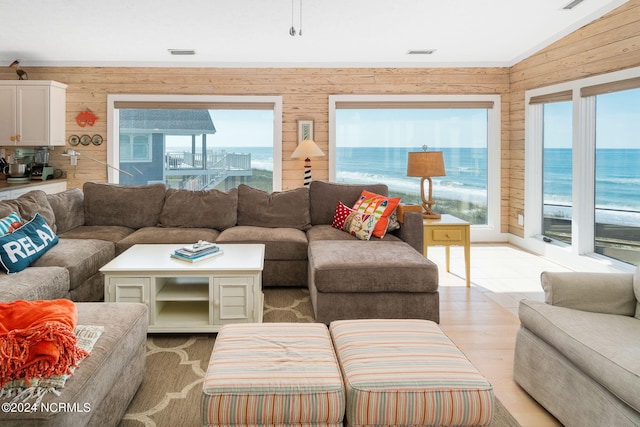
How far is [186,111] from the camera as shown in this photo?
657 cm

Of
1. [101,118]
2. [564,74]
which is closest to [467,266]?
[564,74]

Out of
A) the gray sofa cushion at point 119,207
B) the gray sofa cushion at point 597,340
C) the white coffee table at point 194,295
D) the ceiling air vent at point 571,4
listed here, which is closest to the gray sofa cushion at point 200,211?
the gray sofa cushion at point 119,207

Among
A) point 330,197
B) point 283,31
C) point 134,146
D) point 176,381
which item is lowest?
point 176,381

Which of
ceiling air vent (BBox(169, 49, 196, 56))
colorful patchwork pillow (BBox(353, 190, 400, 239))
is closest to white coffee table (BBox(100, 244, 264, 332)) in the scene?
colorful patchwork pillow (BBox(353, 190, 400, 239))

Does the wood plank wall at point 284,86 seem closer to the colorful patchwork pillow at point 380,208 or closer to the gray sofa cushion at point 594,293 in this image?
the colorful patchwork pillow at point 380,208

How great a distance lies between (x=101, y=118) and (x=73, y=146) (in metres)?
0.53

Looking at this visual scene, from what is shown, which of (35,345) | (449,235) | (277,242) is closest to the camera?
(35,345)

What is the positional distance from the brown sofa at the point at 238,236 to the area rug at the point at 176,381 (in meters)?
0.57

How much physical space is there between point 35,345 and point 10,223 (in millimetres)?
2205

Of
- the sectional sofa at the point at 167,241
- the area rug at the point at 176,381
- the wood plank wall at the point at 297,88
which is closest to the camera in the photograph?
the sectional sofa at the point at 167,241

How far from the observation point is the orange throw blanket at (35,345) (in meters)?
1.56

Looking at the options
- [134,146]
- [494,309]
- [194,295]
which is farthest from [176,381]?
[134,146]

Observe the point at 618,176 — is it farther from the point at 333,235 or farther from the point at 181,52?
the point at 181,52

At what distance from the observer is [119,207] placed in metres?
4.73
